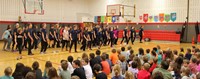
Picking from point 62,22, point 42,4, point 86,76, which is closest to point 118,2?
point 62,22

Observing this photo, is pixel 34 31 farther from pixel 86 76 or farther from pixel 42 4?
pixel 42 4

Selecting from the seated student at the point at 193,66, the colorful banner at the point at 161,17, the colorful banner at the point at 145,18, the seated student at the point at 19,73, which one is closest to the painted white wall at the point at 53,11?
the colorful banner at the point at 145,18

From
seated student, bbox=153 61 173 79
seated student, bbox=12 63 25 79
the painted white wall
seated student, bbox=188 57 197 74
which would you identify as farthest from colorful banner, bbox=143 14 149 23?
seated student, bbox=12 63 25 79

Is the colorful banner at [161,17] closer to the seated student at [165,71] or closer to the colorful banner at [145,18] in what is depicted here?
the colorful banner at [145,18]

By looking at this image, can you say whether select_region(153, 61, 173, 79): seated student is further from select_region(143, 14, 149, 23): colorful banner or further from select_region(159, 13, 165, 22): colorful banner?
select_region(143, 14, 149, 23): colorful banner

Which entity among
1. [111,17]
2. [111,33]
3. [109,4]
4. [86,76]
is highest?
[109,4]

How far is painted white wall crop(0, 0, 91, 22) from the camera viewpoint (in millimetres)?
21219

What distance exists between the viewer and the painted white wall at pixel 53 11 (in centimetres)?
2122

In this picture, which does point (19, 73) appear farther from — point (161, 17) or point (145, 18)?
point (145, 18)

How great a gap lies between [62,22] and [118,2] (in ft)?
22.9

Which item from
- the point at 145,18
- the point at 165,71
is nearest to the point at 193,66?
the point at 165,71

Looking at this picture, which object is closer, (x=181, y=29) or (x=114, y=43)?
(x=114, y=43)

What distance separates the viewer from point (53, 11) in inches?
974

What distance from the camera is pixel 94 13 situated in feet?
90.5
